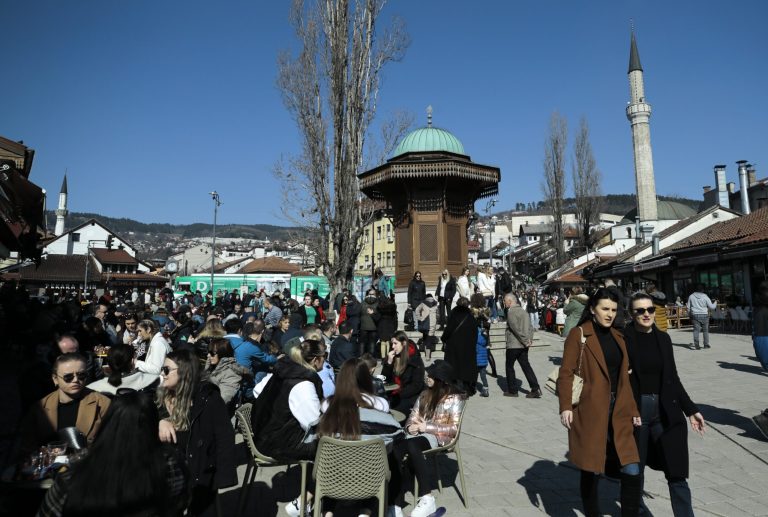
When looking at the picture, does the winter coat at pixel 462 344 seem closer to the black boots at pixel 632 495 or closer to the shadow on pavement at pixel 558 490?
the shadow on pavement at pixel 558 490

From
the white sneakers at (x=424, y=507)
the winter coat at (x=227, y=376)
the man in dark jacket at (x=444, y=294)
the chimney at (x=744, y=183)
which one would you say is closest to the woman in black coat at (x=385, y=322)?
the man in dark jacket at (x=444, y=294)

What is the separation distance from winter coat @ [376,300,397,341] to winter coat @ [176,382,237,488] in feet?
26.2

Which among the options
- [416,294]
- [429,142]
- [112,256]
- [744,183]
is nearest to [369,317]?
[416,294]

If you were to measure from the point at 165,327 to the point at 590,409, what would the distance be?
9.48 metres

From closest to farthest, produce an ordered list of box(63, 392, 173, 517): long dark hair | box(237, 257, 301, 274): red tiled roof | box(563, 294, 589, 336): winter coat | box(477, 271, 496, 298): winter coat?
box(63, 392, 173, 517): long dark hair, box(563, 294, 589, 336): winter coat, box(477, 271, 496, 298): winter coat, box(237, 257, 301, 274): red tiled roof

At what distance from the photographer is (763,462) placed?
5.48 meters

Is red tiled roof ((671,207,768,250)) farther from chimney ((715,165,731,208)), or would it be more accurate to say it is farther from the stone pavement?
chimney ((715,165,731,208))

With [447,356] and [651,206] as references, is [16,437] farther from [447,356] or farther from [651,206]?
[651,206]

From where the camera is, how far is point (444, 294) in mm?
14789

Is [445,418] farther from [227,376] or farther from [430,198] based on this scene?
[430,198]

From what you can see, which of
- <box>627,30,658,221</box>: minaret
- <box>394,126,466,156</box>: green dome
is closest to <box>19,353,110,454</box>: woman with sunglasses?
<box>394,126,466,156</box>: green dome

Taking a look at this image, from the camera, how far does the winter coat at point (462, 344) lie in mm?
8297

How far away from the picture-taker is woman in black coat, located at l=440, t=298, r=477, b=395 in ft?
27.2

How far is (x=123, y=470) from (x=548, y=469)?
4580 mm
